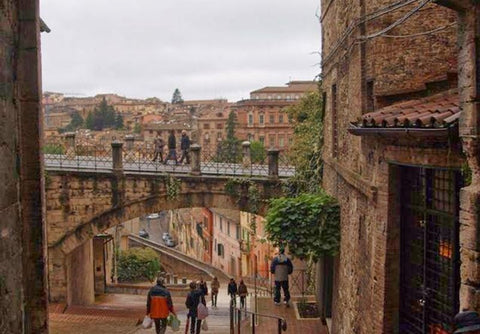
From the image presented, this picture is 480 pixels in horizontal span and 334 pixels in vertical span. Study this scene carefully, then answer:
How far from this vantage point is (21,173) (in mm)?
5348

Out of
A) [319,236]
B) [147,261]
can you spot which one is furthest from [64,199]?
[147,261]

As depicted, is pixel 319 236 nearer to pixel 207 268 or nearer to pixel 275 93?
pixel 207 268

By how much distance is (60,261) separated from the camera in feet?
64.4

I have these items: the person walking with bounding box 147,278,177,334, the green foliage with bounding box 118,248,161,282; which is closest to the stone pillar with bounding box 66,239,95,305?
the person walking with bounding box 147,278,177,334

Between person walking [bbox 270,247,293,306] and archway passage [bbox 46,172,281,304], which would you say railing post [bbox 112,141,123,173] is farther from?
person walking [bbox 270,247,293,306]

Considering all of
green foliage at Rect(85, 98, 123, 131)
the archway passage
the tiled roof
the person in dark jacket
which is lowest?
the person in dark jacket

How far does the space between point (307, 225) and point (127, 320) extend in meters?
7.61

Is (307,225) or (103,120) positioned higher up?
(103,120)

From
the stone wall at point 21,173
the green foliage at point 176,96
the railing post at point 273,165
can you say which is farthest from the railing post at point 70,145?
the green foliage at point 176,96

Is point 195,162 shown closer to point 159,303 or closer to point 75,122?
point 159,303

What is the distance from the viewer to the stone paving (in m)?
14.6

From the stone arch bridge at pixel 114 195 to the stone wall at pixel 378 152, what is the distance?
792 centimetres

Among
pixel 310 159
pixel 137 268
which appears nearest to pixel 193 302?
pixel 310 159

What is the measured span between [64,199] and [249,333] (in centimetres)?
833
